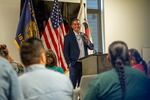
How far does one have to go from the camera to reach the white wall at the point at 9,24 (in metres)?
7.32

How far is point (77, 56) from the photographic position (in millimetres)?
6668

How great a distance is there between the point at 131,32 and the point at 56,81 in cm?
687

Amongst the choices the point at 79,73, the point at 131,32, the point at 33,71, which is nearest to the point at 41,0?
the point at 79,73

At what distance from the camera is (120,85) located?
2.63 m

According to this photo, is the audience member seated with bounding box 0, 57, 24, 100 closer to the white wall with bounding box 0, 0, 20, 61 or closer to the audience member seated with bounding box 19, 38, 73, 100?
the audience member seated with bounding box 19, 38, 73, 100

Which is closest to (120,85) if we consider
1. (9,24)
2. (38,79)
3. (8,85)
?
(38,79)

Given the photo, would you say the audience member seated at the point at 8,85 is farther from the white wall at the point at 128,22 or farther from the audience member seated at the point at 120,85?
the white wall at the point at 128,22

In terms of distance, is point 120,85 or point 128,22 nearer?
point 120,85

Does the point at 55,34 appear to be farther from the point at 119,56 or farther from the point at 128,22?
the point at 119,56

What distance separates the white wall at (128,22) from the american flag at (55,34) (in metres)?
1.91

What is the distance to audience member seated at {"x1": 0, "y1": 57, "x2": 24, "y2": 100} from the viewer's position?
2.50m

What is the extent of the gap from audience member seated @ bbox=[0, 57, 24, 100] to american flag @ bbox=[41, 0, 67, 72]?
4.48 metres

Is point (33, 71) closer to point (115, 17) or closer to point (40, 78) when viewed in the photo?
point (40, 78)

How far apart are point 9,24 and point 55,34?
1016mm
